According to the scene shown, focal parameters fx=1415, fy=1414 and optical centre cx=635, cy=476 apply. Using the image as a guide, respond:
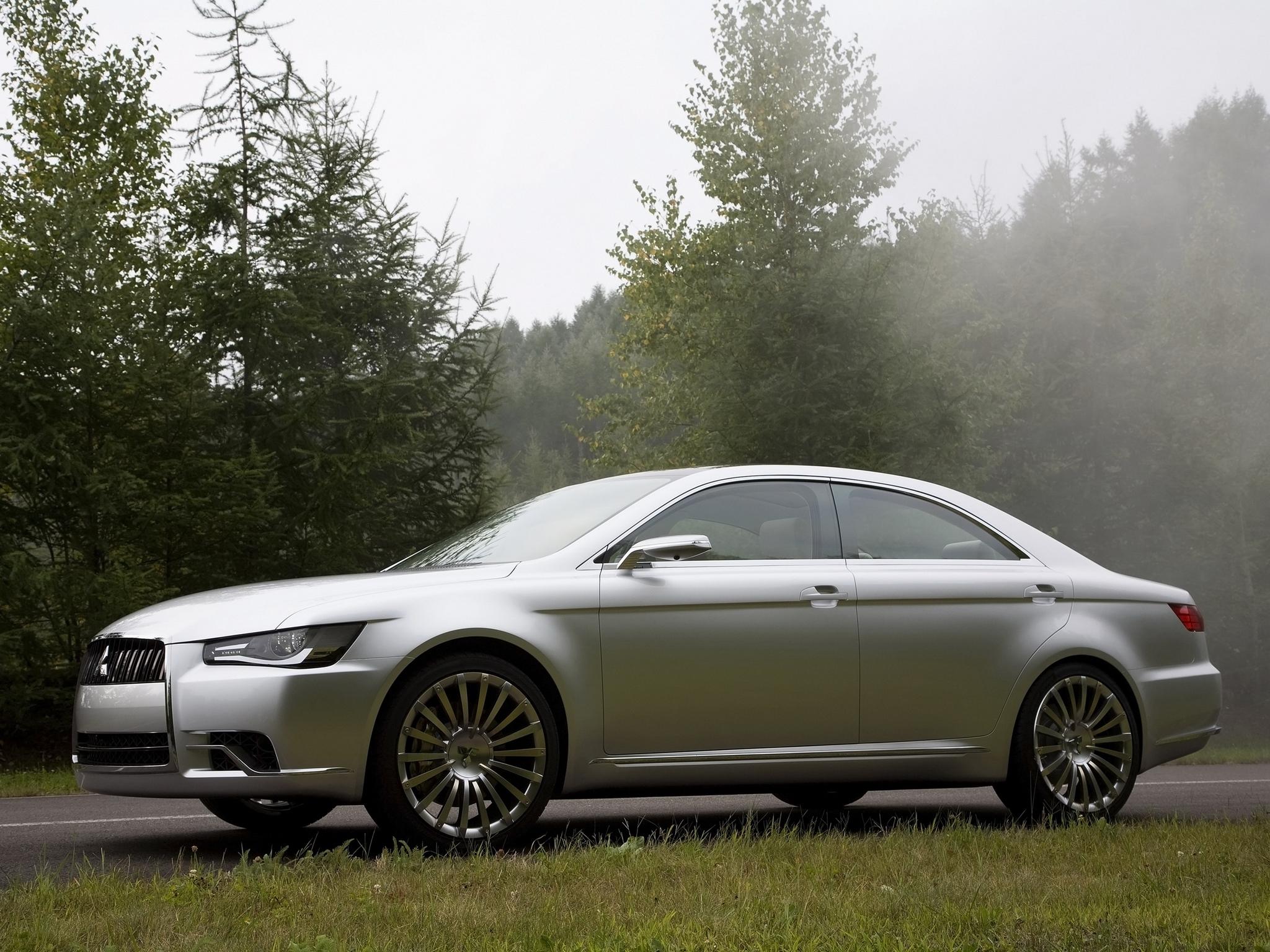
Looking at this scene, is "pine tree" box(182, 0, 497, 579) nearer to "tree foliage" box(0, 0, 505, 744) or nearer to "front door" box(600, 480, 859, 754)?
"tree foliage" box(0, 0, 505, 744)

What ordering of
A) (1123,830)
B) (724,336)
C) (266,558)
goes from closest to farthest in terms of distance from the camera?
(1123,830) < (266,558) < (724,336)

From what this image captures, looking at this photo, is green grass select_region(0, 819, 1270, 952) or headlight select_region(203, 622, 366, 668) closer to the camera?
green grass select_region(0, 819, 1270, 952)

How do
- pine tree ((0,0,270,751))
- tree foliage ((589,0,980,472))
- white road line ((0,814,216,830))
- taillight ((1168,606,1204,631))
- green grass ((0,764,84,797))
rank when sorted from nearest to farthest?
white road line ((0,814,216,830)), taillight ((1168,606,1204,631)), green grass ((0,764,84,797)), pine tree ((0,0,270,751)), tree foliage ((589,0,980,472))

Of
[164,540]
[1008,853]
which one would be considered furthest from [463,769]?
[164,540]

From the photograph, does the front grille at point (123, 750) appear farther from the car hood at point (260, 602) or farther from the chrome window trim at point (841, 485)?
the chrome window trim at point (841, 485)

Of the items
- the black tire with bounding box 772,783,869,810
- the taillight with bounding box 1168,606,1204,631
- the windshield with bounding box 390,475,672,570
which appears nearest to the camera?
the windshield with bounding box 390,475,672,570

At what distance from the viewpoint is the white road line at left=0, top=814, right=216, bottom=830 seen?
7.47 metres

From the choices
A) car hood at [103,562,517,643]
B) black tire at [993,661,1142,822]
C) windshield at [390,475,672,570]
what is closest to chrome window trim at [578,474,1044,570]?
windshield at [390,475,672,570]

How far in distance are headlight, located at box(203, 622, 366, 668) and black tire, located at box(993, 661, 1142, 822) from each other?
3431 millimetres

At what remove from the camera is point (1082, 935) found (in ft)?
13.0

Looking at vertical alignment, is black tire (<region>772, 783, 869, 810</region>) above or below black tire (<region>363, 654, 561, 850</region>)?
below

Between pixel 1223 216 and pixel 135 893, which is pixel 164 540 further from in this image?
pixel 1223 216

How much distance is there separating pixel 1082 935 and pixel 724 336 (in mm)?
18801

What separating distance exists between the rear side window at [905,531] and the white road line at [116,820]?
3.85m
